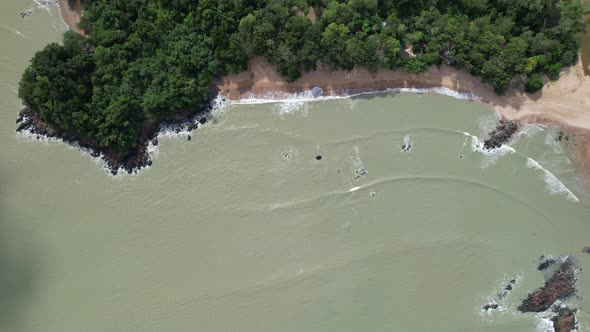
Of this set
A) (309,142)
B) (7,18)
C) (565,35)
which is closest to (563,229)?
(565,35)

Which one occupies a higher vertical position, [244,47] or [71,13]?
[71,13]

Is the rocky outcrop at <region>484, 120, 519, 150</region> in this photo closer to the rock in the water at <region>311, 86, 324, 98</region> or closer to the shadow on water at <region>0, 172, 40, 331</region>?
the rock in the water at <region>311, 86, 324, 98</region>

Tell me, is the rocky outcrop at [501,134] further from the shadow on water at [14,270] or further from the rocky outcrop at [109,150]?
the shadow on water at [14,270]

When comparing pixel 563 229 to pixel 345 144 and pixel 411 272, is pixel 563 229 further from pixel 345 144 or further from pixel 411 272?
pixel 345 144

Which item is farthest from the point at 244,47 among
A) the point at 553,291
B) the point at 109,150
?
the point at 553,291

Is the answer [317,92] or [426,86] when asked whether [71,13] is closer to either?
[317,92]

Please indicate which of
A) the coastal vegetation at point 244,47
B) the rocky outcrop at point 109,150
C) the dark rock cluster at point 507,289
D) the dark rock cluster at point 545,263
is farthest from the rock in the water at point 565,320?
the rocky outcrop at point 109,150
